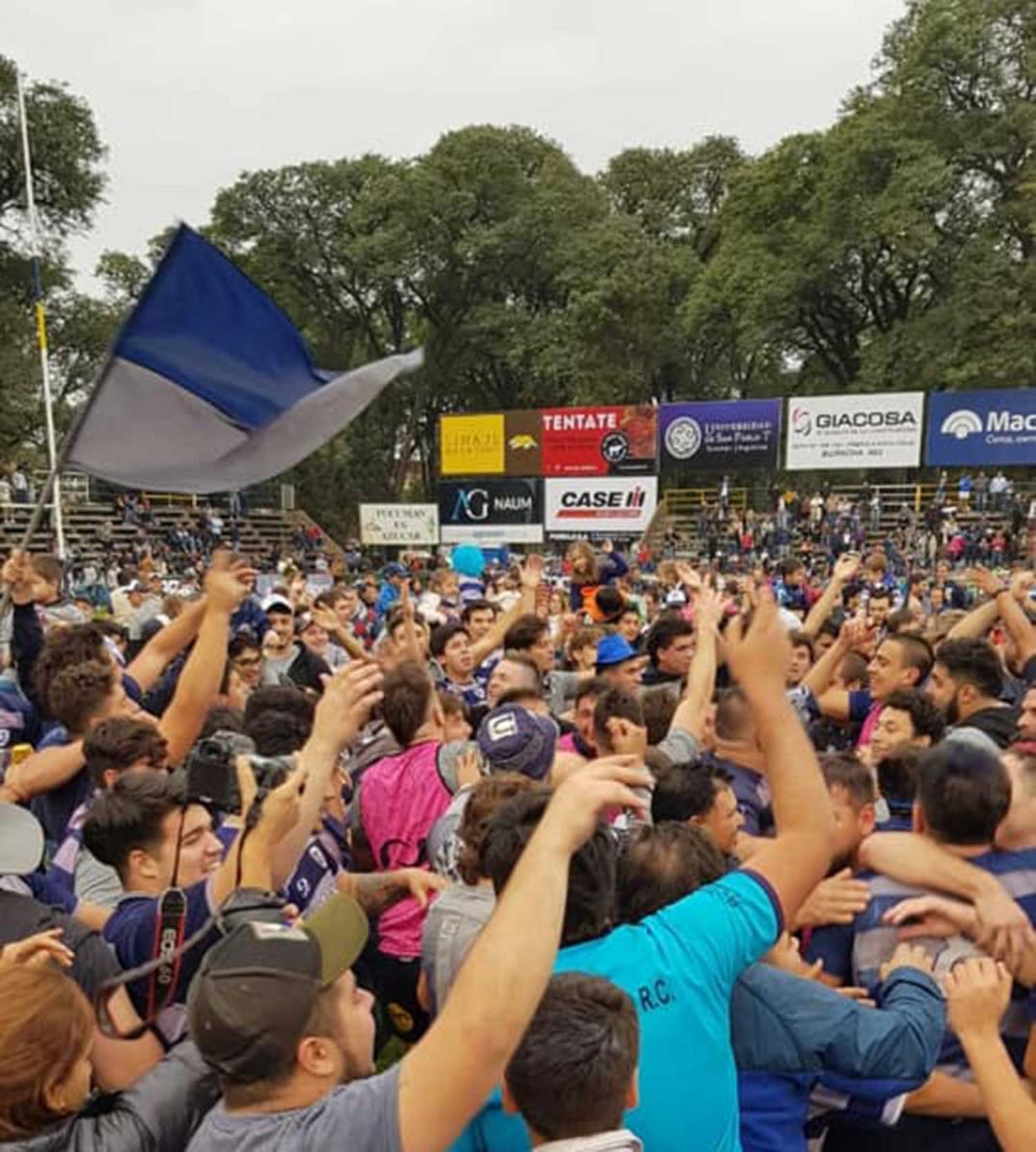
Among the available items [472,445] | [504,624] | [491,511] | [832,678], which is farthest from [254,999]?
[472,445]

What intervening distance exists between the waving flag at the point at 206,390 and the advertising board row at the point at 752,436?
25.0 meters

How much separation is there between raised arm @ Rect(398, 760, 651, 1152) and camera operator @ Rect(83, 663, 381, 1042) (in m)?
0.73

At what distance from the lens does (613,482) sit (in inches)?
1121

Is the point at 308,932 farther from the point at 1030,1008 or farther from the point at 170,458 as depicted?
the point at 170,458

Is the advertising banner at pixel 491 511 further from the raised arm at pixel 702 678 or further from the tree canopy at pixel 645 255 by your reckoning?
the raised arm at pixel 702 678

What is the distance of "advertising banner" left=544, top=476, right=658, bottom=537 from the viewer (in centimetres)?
2822

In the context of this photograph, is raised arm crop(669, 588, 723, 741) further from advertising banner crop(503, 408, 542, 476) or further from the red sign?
advertising banner crop(503, 408, 542, 476)

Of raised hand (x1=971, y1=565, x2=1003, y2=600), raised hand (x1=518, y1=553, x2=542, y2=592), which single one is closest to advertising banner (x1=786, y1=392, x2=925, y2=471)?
raised hand (x1=971, y1=565, x2=1003, y2=600)

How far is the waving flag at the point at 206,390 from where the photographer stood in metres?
3.07

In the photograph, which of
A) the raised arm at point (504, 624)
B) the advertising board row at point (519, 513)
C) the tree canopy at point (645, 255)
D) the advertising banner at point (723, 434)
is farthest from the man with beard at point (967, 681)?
the tree canopy at point (645, 255)

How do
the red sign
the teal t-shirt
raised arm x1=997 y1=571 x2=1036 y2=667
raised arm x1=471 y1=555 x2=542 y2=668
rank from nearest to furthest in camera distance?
the teal t-shirt < raised arm x1=997 y1=571 x2=1036 y2=667 < raised arm x1=471 y1=555 x2=542 y2=668 < the red sign

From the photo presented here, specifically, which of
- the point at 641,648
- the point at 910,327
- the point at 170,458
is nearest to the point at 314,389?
the point at 170,458

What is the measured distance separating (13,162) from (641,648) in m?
32.9

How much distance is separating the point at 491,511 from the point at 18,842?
1070 inches
